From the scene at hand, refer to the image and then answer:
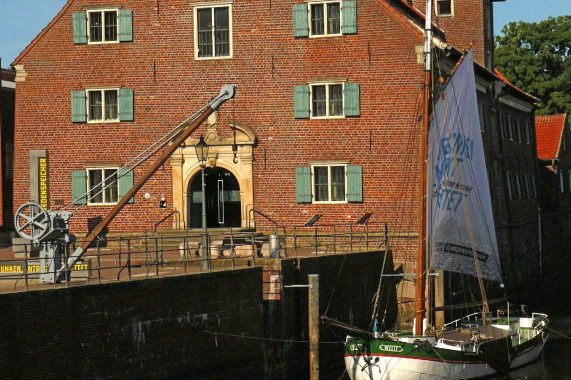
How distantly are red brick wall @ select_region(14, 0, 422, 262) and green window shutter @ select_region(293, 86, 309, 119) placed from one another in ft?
0.83

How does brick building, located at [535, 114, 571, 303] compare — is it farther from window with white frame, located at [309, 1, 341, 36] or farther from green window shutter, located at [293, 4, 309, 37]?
green window shutter, located at [293, 4, 309, 37]

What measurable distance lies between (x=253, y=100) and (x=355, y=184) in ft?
14.9

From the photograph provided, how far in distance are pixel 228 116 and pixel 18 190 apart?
7.98 m

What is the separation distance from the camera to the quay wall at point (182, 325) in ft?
64.6

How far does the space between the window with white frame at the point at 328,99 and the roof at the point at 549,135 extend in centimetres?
2897

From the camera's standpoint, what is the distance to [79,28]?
36.6m

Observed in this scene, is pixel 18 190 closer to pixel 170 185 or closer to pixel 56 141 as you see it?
pixel 56 141

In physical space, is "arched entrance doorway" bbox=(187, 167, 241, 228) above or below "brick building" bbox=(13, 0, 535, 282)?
below

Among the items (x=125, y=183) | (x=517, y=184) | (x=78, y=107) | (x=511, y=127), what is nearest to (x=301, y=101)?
(x=125, y=183)

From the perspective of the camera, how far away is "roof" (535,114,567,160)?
6169 cm

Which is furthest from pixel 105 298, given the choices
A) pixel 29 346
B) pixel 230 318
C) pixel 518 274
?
pixel 518 274

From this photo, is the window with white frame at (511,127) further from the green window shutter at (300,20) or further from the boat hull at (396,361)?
the boat hull at (396,361)

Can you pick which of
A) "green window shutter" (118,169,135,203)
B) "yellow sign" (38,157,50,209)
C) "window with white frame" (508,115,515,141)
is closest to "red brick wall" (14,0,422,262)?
"green window shutter" (118,169,135,203)

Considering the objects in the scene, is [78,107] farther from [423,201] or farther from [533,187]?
[533,187]
